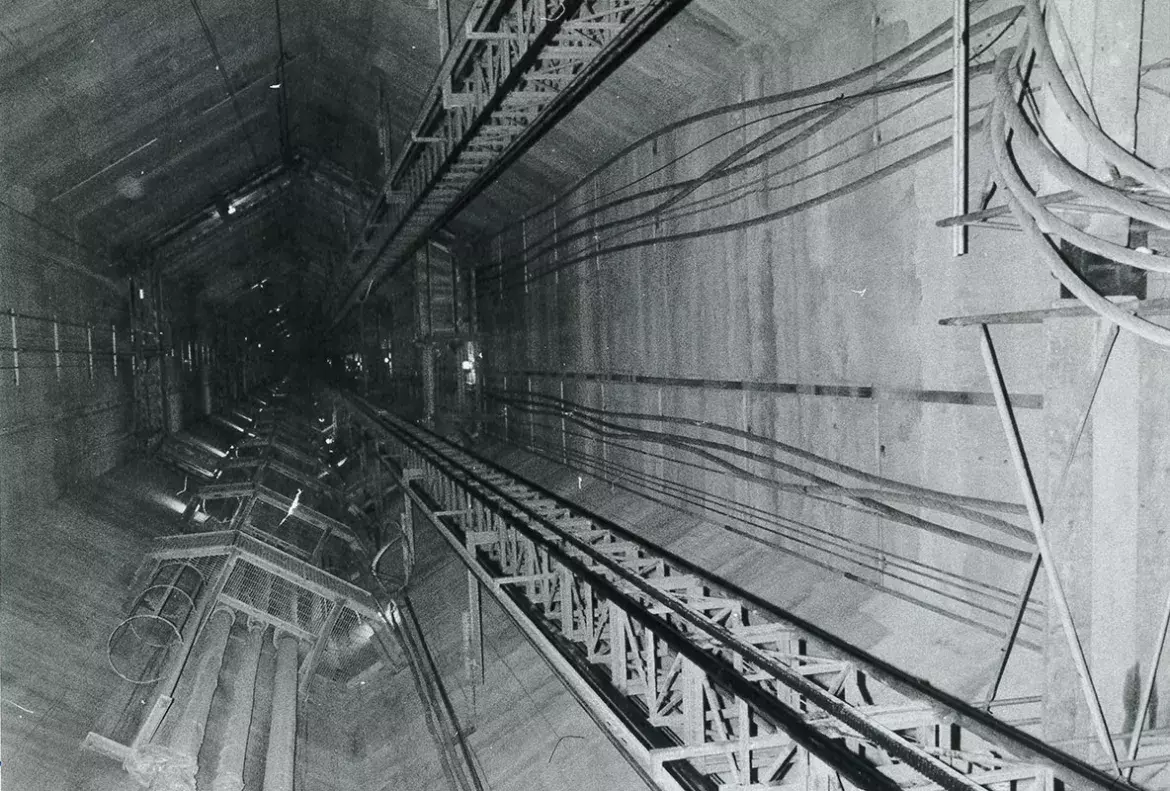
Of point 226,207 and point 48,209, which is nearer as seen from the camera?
point 48,209

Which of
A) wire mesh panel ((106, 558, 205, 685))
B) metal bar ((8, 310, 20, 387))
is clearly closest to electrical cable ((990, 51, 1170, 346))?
wire mesh panel ((106, 558, 205, 685))

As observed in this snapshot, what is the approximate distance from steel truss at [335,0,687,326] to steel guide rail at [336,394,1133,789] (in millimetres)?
3466

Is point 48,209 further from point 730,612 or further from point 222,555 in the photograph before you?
Answer: point 730,612

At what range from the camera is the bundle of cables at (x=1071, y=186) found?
2.99m

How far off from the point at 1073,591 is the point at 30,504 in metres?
12.2

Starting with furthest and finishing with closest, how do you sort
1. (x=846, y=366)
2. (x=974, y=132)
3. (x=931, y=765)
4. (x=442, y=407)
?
1. (x=442, y=407)
2. (x=846, y=366)
3. (x=974, y=132)
4. (x=931, y=765)

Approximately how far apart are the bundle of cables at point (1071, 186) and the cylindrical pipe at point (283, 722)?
6.97 m

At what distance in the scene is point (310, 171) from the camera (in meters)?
21.1

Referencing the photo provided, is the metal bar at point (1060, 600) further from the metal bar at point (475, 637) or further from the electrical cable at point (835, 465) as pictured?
the metal bar at point (475, 637)

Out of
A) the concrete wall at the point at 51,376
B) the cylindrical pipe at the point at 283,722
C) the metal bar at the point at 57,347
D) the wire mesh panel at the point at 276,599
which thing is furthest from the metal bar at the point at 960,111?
the metal bar at the point at 57,347

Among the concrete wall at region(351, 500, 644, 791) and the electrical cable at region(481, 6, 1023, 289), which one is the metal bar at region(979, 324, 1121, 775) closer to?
the electrical cable at region(481, 6, 1023, 289)

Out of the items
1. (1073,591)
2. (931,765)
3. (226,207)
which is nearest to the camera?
(931,765)

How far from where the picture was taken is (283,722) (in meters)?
8.61

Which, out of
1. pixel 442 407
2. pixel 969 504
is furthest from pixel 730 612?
pixel 442 407
